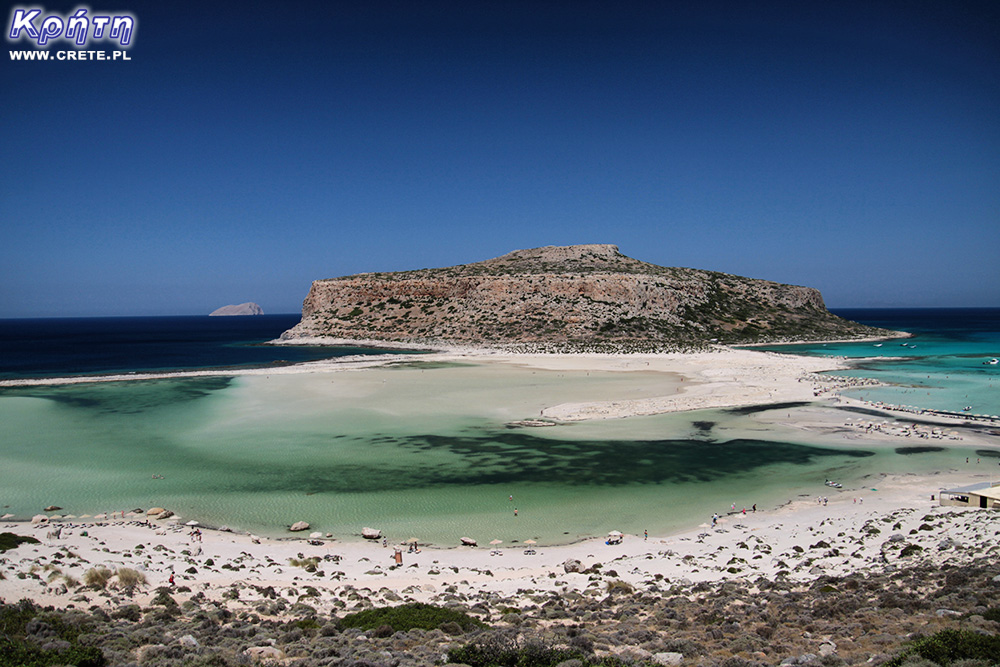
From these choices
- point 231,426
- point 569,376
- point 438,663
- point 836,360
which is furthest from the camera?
point 836,360

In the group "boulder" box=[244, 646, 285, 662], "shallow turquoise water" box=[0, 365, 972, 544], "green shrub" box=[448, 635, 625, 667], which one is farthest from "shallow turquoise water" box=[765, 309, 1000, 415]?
"boulder" box=[244, 646, 285, 662]

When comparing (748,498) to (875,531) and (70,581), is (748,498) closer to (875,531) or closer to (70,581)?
(875,531)

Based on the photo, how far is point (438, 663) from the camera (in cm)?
769

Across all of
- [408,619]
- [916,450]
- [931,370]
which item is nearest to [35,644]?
[408,619]

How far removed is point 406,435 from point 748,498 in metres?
14.2

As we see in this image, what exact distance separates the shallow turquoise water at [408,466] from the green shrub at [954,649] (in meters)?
7.71

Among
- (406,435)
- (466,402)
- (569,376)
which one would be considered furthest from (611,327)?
(406,435)

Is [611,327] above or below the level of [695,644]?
above

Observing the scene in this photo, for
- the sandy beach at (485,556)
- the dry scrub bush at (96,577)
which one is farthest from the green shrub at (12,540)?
the dry scrub bush at (96,577)

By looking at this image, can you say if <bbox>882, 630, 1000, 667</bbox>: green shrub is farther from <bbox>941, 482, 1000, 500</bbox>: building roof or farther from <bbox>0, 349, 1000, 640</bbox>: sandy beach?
<bbox>941, 482, 1000, 500</bbox>: building roof

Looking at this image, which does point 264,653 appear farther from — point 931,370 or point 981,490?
point 931,370

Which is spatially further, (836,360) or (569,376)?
(836,360)

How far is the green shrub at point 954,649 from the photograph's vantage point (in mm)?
6727

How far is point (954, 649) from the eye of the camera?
6.95 meters
